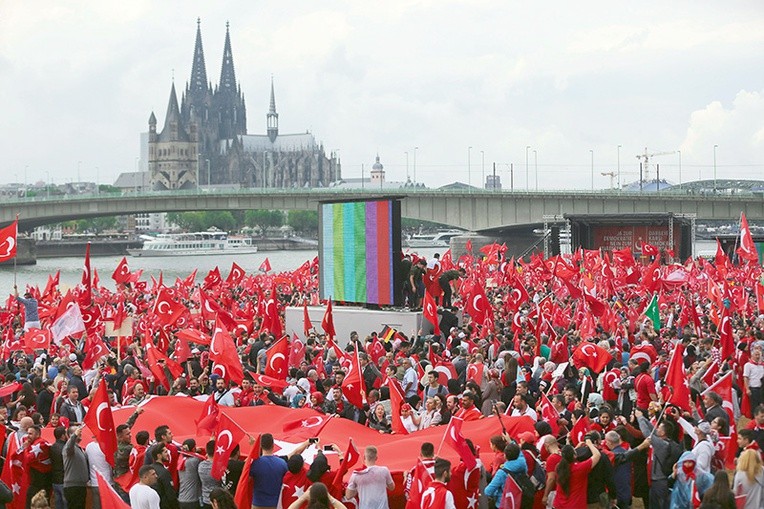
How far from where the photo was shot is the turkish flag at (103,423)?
33.4ft

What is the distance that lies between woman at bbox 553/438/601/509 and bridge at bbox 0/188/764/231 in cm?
4805

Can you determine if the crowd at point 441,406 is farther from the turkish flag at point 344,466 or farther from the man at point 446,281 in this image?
the man at point 446,281

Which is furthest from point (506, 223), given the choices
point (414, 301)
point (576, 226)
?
point (414, 301)

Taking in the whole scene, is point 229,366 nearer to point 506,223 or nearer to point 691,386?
point 691,386

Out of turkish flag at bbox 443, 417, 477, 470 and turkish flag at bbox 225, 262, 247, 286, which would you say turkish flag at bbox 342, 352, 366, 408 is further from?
turkish flag at bbox 225, 262, 247, 286

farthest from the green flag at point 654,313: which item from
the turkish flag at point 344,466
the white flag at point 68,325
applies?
the turkish flag at point 344,466

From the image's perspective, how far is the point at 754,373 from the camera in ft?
46.7

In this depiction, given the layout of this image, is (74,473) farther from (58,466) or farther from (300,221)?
(300,221)

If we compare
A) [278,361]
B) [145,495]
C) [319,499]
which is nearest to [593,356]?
[278,361]

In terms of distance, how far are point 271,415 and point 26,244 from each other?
97.0 meters

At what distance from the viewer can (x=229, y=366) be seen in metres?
14.4

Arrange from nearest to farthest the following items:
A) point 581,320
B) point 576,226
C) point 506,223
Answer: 1. point 581,320
2. point 576,226
3. point 506,223

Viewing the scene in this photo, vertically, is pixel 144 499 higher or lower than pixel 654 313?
higher

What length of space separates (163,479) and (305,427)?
7.83 feet
